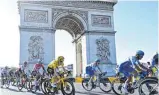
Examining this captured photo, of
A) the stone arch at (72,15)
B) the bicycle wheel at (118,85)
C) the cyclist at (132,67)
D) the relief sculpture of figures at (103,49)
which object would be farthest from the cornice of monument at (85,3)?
the cyclist at (132,67)

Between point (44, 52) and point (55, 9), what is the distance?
524 centimetres

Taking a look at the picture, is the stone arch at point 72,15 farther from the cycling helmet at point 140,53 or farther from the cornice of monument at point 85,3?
the cycling helmet at point 140,53

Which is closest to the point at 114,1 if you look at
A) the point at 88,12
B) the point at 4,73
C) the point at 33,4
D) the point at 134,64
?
the point at 88,12

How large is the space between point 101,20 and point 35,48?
339 inches

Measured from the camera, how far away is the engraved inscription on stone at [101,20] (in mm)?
34737

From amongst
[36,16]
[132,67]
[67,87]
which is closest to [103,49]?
[36,16]

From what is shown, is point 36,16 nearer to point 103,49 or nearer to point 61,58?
point 103,49

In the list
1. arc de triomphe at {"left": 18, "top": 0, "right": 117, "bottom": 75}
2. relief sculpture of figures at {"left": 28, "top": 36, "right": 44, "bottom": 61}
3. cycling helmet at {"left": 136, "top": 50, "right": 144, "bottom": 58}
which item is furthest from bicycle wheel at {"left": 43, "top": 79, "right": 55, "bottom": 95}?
relief sculpture of figures at {"left": 28, "top": 36, "right": 44, "bottom": 61}

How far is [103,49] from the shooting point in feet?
112

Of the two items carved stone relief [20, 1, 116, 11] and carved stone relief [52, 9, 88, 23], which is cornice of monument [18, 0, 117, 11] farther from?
carved stone relief [52, 9, 88, 23]

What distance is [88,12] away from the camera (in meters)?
34.7

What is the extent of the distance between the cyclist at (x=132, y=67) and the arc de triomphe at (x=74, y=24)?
23.1 metres

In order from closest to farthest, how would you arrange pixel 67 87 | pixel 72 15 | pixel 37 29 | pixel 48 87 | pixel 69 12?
1. pixel 67 87
2. pixel 48 87
3. pixel 37 29
4. pixel 69 12
5. pixel 72 15

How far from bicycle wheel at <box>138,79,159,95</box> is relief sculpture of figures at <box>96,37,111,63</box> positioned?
2627 cm
